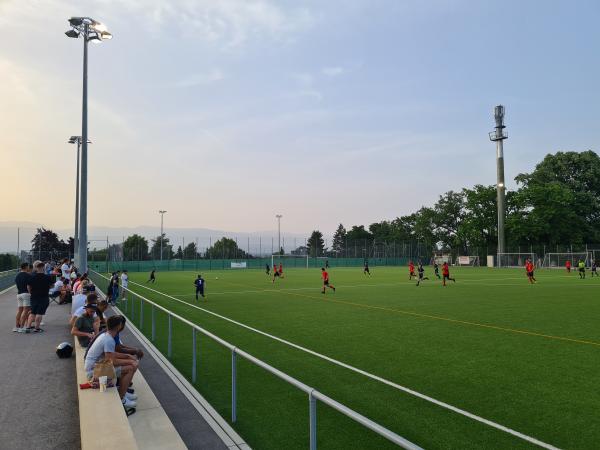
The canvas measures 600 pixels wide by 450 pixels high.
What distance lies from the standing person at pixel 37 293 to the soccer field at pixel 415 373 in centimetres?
276

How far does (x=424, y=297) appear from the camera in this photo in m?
22.9

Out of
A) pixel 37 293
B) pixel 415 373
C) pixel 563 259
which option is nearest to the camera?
pixel 415 373

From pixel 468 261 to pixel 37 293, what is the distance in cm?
7210

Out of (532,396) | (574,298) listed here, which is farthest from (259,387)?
(574,298)

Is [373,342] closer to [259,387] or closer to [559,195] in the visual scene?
[259,387]

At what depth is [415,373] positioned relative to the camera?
27.5 feet

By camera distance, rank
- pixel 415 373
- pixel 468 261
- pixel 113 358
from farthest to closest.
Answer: pixel 468 261 → pixel 415 373 → pixel 113 358

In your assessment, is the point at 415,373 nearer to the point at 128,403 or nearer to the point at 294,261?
the point at 128,403

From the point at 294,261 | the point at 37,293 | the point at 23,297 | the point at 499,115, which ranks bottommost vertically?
the point at 294,261

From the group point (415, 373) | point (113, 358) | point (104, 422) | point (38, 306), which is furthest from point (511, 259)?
point (104, 422)

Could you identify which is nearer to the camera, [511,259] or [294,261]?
[511,259]

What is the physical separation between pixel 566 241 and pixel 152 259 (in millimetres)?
63295

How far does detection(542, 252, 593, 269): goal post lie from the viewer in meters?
61.3

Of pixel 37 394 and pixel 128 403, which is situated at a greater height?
pixel 128 403
